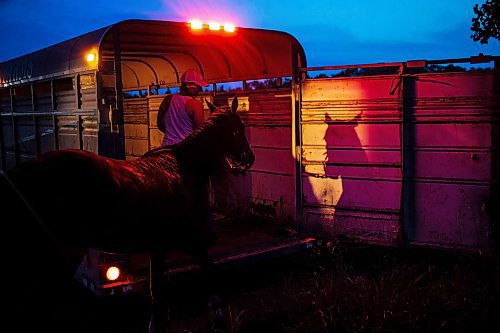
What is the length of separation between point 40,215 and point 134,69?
27.0 ft

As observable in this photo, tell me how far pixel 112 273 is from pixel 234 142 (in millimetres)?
1858

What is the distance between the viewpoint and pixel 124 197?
12.6 ft

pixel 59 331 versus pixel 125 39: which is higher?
pixel 125 39

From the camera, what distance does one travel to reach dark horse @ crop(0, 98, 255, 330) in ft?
11.0

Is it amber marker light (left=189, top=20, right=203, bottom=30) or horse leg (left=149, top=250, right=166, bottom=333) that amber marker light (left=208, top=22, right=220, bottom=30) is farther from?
horse leg (left=149, top=250, right=166, bottom=333)

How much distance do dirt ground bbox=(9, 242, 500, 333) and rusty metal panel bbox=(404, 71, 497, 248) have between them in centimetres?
37

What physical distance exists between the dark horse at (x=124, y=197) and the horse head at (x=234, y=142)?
11 millimetres

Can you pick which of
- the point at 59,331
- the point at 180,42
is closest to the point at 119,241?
the point at 59,331

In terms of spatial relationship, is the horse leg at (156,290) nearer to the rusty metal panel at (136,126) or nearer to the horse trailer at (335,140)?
the horse trailer at (335,140)

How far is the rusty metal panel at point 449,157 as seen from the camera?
613cm

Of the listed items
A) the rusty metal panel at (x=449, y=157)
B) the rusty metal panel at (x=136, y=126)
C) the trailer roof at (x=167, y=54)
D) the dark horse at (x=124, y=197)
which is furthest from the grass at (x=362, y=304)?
the rusty metal panel at (x=136, y=126)

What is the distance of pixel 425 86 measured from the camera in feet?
20.8

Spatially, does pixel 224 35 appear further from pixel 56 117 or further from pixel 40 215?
pixel 40 215

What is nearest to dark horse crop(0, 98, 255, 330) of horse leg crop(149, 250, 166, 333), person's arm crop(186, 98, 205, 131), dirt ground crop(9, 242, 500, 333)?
horse leg crop(149, 250, 166, 333)
